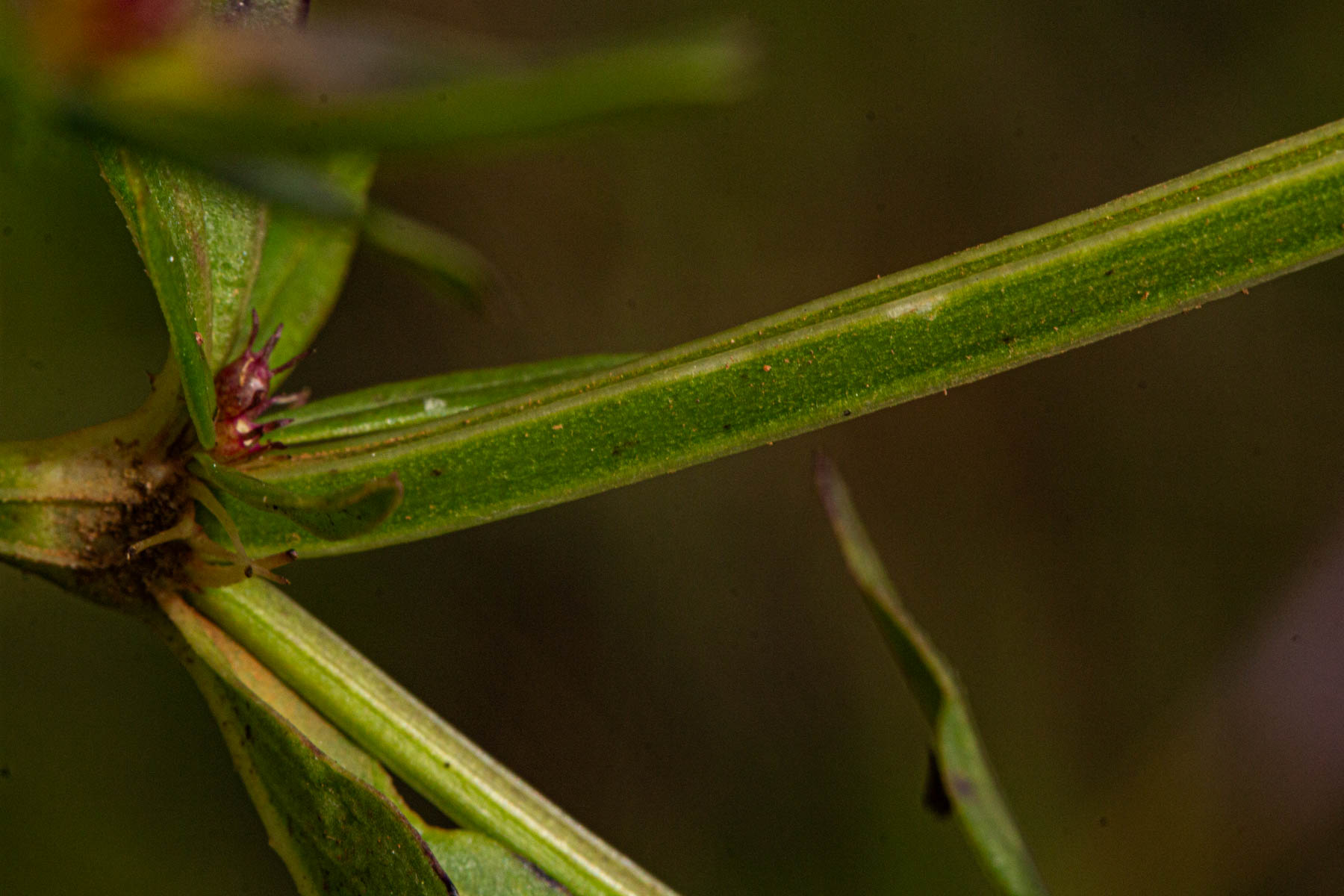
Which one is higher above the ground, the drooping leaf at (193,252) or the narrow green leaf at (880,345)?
the drooping leaf at (193,252)

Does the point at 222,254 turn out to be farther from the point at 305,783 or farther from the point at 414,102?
the point at 414,102

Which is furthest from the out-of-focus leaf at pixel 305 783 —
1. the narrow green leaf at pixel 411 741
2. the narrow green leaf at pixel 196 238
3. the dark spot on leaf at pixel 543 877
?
the narrow green leaf at pixel 196 238

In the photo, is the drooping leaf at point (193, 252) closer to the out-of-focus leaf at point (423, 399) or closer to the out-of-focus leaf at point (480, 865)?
the out-of-focus leaf at point (423, 399)

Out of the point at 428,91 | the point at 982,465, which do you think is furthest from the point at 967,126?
the point at 428,91

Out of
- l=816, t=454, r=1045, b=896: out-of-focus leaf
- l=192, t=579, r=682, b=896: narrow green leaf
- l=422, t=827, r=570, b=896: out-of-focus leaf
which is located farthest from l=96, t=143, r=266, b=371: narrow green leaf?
l=816, t=454, r=1045, b=896: out-of-focus leaf

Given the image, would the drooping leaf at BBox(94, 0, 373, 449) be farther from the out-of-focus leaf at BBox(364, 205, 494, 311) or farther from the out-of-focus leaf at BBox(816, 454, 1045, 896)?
the out-of-focus leaf at BBox(816, 454, 1045, 896)

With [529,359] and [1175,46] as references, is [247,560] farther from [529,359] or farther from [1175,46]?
[1175,46]

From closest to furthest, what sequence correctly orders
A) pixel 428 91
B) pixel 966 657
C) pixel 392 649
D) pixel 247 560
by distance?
pixel 428 91, pixel 247 560, pixel 392 649, pixel 966 657
